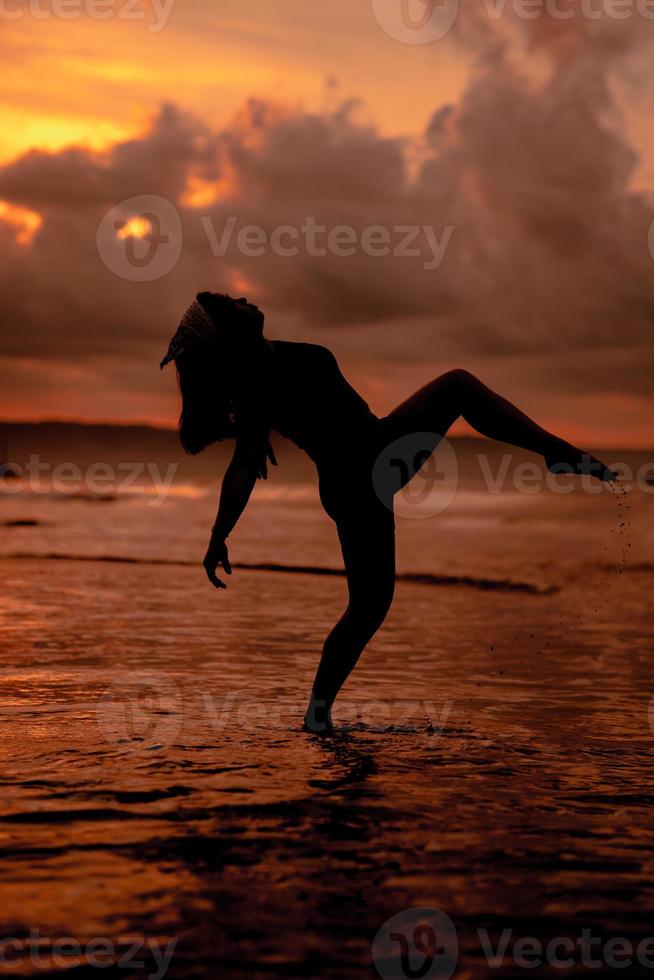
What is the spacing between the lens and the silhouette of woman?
499 cm

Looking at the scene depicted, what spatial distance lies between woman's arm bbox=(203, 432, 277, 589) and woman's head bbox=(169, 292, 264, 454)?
0.17 meters

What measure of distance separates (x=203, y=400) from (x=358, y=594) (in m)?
1.18

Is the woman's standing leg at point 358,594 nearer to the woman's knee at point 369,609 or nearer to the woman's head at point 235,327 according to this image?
the woman's knee at point 369,609

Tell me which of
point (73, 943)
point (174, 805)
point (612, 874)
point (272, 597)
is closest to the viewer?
point (73, 943)

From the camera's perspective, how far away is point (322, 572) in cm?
1585

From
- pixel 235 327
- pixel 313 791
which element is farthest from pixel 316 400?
pixel 313 791

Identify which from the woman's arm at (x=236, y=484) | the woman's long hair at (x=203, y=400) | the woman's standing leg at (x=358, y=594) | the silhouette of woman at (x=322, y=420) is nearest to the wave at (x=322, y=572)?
the woman's standing leg at (x=358, y=594)

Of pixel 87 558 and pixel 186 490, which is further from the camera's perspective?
pixel 186 490

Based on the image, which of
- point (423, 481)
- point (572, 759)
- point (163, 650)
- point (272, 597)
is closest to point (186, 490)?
point (423, 481)

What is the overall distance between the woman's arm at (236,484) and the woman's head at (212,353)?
0.57 ft

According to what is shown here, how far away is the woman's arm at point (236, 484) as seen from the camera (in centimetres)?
523

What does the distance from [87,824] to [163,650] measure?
431cm

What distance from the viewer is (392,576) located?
5387 millimetres

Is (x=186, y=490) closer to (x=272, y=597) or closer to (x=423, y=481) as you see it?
(x=423, y=481)
